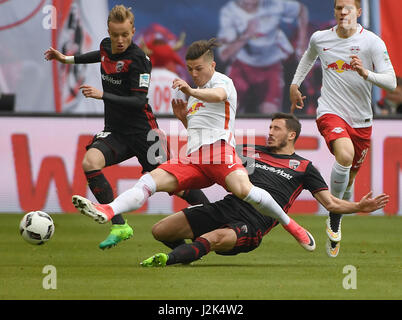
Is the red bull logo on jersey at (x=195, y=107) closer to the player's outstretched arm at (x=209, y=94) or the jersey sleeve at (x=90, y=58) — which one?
the player's outstretched arm at (x=209, y=94)

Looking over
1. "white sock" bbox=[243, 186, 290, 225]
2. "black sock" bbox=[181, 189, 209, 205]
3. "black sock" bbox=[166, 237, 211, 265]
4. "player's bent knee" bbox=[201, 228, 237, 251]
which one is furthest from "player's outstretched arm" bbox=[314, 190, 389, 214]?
"black sock" bbox=[181, 189, 209, 205]

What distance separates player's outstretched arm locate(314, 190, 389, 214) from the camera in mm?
7443

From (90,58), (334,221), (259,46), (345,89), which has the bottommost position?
(334,221)

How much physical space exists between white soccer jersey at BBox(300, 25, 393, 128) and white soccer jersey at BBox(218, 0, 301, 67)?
6236mm

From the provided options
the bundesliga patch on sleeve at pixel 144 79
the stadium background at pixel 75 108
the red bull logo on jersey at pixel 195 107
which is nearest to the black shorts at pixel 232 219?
the red bull logo on jersey at pixel 195 107

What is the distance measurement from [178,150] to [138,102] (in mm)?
4496

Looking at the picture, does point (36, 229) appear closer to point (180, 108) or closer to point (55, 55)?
point (180, 108)

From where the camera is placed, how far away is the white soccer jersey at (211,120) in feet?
26.9

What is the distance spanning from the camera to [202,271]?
7.54 m

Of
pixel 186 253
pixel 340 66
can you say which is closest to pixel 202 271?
pixel 186 253

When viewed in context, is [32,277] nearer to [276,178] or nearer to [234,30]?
[276,178]

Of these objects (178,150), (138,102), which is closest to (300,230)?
(138,102)

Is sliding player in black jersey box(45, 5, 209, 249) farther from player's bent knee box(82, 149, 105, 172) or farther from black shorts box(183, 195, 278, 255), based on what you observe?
black shorts box(183, 195, 278, 255)

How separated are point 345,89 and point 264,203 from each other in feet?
7.24
